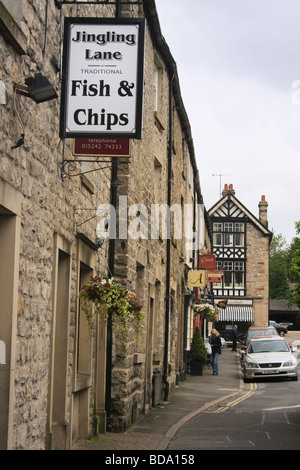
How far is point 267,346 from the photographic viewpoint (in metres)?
26.7

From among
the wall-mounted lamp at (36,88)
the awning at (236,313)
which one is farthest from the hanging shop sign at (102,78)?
the awning at (236,313)

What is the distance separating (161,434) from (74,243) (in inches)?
164

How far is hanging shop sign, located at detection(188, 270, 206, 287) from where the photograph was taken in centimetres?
2667

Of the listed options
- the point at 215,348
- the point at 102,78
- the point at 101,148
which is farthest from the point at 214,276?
the point at 102,78

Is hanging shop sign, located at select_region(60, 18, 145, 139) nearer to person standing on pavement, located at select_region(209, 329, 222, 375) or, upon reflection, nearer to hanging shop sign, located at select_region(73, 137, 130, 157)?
hanging shop sign, located at select_region(73, 137, 130, 157)

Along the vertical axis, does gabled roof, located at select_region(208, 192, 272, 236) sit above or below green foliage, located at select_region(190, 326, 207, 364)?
above

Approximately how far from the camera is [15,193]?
22.9 feet

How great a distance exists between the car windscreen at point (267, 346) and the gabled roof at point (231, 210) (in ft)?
111

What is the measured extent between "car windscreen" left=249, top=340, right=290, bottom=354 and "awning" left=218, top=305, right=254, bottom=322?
30668mm

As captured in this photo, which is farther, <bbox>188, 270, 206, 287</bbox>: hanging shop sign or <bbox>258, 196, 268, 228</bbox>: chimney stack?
<bbox>258, 196, 268, 228</bbox>: chimney stack

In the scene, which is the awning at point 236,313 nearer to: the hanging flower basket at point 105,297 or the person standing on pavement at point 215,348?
the person standing on pavement at point 215,348

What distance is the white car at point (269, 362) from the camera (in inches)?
984

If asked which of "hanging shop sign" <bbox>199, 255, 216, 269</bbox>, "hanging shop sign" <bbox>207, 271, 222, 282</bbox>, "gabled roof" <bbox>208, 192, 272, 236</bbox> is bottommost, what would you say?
"hanging shop sign" <bbox>207, 271, 222, 282</bbox>

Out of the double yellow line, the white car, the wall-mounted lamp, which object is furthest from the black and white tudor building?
the wall-mounted lamp
